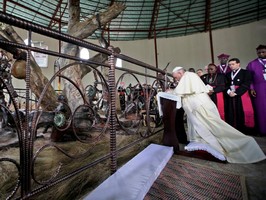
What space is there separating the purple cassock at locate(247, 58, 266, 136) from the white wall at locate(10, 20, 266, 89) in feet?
27.6

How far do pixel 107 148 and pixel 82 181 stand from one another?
1.00 metres

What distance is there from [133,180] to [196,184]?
Result: 47 centimetres

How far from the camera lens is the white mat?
961 millimetres

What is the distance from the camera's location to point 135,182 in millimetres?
1101

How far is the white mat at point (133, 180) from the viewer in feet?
3.15

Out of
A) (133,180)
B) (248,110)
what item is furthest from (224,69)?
(133,180)

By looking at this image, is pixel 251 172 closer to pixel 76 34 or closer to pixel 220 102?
pixel 220 102

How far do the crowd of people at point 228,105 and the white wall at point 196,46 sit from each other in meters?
8.07

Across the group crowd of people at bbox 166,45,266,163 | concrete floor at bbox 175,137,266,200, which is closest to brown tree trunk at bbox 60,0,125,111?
crowd of people at bbox 166,45,266,163

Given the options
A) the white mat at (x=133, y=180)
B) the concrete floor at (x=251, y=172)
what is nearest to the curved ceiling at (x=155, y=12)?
the concrete floor at (x=251, y=172)

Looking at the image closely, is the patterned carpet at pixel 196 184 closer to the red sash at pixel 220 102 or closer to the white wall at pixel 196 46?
the red sash at pixel 220 102

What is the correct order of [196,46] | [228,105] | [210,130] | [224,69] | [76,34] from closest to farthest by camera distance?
1. [210,130]
2. [228,105]
3. [224,69]
4. [76,34]
5. [196,46]

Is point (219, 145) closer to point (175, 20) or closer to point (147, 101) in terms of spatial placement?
point (147, 101)

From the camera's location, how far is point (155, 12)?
1074 cm
